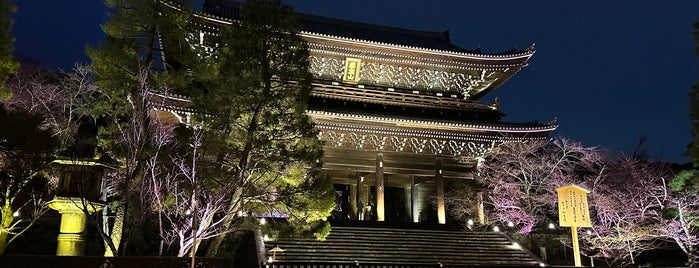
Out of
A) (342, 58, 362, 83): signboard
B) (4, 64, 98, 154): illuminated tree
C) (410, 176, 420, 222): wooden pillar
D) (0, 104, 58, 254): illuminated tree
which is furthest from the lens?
(410, 176, 420, 222): wooden pillar

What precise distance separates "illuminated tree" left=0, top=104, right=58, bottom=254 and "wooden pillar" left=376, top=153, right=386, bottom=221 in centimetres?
1131

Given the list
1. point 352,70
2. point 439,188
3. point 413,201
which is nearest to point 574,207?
point 439,188

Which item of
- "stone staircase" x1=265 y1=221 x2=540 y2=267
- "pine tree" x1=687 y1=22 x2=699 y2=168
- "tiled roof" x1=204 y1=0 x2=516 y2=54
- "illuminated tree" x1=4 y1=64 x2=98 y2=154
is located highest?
"tiled roof" x1=204 y1=0 x2=516 y2=54

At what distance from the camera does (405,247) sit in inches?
603

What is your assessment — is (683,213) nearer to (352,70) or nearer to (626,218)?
(626,218)

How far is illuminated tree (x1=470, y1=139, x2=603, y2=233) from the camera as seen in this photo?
18297 mm

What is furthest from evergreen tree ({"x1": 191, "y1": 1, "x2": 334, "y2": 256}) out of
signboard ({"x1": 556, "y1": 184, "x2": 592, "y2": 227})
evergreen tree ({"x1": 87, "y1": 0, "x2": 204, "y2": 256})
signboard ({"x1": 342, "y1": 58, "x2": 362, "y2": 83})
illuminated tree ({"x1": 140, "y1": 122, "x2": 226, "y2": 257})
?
signboard ({"x1": 342, "y1": 58, "x2": 362, "y2": 83})

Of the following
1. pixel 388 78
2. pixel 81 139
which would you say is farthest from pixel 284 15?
pixel 388 78

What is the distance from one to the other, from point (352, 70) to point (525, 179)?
28.4 ft

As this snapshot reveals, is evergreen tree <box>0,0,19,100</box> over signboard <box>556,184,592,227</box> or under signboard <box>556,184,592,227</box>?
over

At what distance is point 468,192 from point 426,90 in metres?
5.11

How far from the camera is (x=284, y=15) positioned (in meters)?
11.5

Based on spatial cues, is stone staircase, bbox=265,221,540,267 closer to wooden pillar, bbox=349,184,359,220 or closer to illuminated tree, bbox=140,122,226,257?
illuminated tree, bbox=140,122,226,257

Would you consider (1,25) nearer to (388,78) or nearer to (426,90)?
(388,78)
